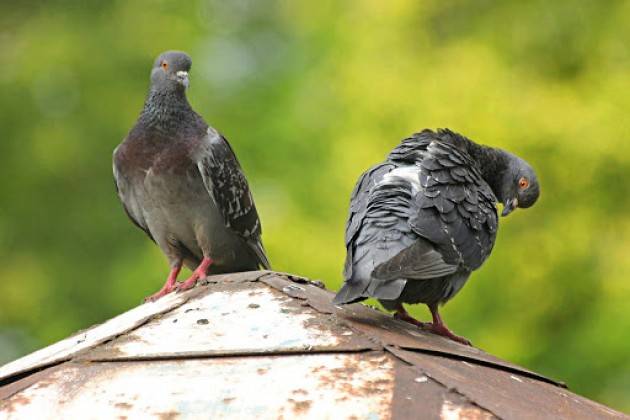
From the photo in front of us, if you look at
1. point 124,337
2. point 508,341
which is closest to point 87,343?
point 124,337

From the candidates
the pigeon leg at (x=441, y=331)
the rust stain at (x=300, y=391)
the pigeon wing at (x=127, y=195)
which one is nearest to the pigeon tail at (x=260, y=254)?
the pigeon wing at (x=127, y=195)

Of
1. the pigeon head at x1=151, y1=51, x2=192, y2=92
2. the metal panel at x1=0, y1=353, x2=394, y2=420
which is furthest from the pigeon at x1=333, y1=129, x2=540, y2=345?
the pigeon head at x1=151, y1=51, x2=192, y2=92

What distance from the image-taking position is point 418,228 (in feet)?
17.1

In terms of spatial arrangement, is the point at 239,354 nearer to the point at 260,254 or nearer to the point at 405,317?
the point at 405,317

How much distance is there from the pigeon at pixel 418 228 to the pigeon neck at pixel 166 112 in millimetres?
1613

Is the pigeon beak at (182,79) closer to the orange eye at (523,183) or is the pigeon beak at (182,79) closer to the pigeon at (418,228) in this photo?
the pigeon at (418,228)

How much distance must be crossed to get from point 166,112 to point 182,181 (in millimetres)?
372

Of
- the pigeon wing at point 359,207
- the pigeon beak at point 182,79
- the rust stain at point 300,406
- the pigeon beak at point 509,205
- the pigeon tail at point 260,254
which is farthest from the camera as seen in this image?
the pigeon tail at point 260,254

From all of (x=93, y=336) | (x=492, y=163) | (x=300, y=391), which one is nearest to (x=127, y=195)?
(x=492, y=163)

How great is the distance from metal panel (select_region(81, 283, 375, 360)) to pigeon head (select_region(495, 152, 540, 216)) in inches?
92.7

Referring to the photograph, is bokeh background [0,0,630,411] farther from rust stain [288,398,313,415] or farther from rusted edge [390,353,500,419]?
rust stain [288,398,313,415]

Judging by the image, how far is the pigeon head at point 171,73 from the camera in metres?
7.28

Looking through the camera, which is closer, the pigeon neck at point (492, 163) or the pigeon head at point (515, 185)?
the pigeon neck at point (492, 163)

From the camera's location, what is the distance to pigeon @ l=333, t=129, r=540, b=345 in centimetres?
503
